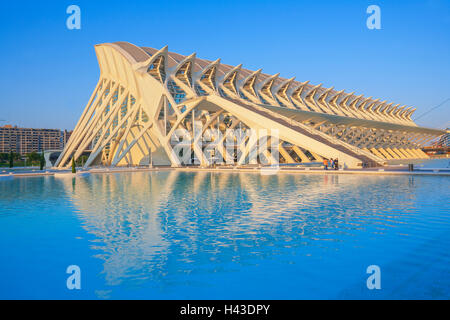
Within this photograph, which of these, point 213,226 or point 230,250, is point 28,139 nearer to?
point 213,226

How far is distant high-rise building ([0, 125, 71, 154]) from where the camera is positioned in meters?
134

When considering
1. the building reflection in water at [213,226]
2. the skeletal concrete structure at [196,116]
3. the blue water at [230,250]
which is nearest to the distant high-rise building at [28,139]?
the skeletal concrete structure at [196,116]

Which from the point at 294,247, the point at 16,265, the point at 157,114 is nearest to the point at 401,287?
the point at 294,247

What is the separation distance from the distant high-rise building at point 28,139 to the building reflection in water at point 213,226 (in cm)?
13128

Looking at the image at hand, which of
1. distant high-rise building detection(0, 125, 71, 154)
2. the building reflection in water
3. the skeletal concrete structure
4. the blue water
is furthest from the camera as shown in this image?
distant high-rise building detection(0, 125, 71, 154)

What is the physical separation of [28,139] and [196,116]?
432 ft

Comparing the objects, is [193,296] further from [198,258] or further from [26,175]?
[26,175]

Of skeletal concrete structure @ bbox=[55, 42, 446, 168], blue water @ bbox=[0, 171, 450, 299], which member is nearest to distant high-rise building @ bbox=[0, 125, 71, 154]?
skeletal concrete structure @ bbox=[55, 42, 446, 168]

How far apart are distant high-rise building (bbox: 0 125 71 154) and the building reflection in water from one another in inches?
5168

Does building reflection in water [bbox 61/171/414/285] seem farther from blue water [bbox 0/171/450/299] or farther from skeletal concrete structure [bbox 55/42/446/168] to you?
skeletal concrete structure [bbox 55/42/446/168]

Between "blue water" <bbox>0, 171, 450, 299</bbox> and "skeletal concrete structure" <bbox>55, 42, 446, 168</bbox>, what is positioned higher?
"skeletal concrete structure" <bbox>55, 42, 446, 168</bbox>

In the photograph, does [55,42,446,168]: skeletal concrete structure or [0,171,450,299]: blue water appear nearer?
[0,171,450,299]: blue water

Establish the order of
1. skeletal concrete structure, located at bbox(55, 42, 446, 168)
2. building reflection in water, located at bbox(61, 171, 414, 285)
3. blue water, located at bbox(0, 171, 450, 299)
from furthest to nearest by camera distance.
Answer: skeletal concrete structure, located at bbox(55, 42, 446, 168) < building reflection in water, located at bbox(61, 171, 414, 285) < blue water, located at bbox(0, 171, 450, 299)

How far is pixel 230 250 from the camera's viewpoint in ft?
18.4
